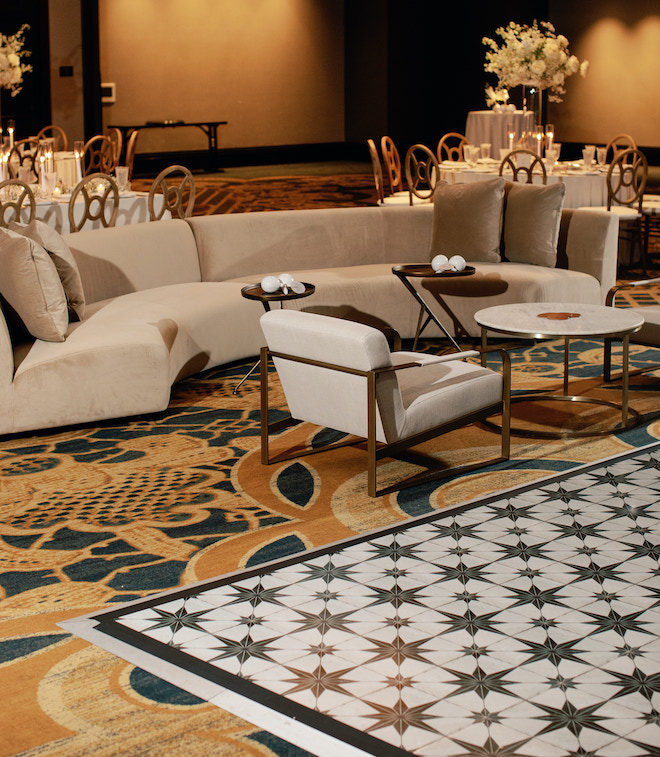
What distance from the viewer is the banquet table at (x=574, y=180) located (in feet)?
28.6

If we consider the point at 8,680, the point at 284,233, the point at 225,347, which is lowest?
the point at 8,680

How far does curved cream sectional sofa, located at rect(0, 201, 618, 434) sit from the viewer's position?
4.70m

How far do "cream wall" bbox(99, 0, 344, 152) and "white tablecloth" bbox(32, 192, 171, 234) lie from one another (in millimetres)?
9113

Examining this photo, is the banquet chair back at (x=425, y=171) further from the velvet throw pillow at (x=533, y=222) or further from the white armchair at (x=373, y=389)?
the white armchair at (x=373, y=389)

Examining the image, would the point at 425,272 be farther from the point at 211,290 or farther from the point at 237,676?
the point at 237,676

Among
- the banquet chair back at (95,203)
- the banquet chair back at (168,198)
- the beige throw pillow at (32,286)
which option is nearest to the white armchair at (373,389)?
the beige throw pillow at (32,286)

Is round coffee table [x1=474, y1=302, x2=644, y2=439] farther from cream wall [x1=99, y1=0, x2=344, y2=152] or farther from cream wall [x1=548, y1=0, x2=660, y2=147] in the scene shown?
cream wall [x1=99, y1=0, x2=344, y2=152]

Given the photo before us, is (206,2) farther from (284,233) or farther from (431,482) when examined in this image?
(431,482)

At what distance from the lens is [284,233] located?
6.71 m

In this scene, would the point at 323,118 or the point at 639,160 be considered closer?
the point at 639,160

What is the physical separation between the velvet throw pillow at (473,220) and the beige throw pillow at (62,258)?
247 centimetres

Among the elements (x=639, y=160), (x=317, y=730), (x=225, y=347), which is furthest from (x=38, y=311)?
(x=639, y=160)

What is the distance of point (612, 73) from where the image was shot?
16281 millimetres

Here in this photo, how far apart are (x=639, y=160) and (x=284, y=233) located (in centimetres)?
393
